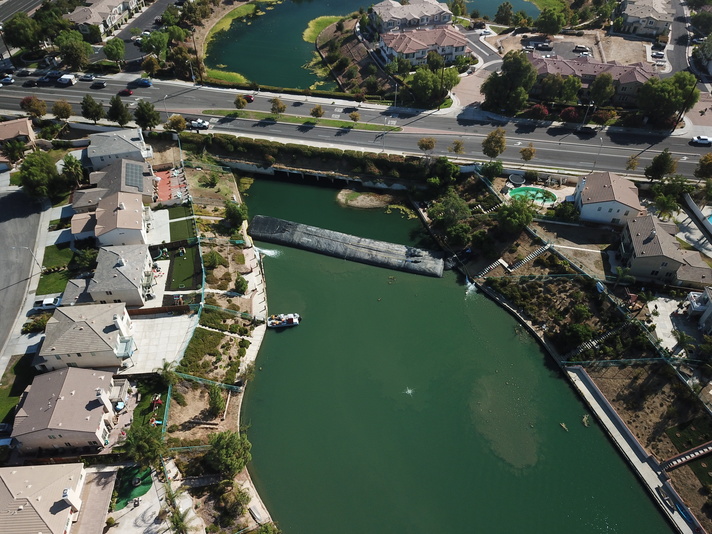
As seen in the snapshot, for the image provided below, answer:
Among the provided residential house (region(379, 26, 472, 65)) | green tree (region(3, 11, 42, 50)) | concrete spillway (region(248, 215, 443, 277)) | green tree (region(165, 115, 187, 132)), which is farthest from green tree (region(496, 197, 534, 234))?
green tree (region(3, 11, 42, 50))

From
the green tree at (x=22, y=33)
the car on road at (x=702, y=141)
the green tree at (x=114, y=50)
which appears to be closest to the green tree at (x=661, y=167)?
the car on road at (x=702, y=141)

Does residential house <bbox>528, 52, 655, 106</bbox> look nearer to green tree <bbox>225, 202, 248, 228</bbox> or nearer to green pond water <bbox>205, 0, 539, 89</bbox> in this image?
green pond water <bbox>205, 0, 539, 89</bbox>

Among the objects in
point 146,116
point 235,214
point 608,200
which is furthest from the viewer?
point 146,116

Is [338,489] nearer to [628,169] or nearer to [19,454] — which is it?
[19,454]

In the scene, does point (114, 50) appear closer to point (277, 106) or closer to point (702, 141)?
point (277, 106)

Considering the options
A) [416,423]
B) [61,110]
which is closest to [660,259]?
[416,423]

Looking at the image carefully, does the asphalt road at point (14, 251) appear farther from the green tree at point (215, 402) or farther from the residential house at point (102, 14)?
the residential house at point (102, 14)
